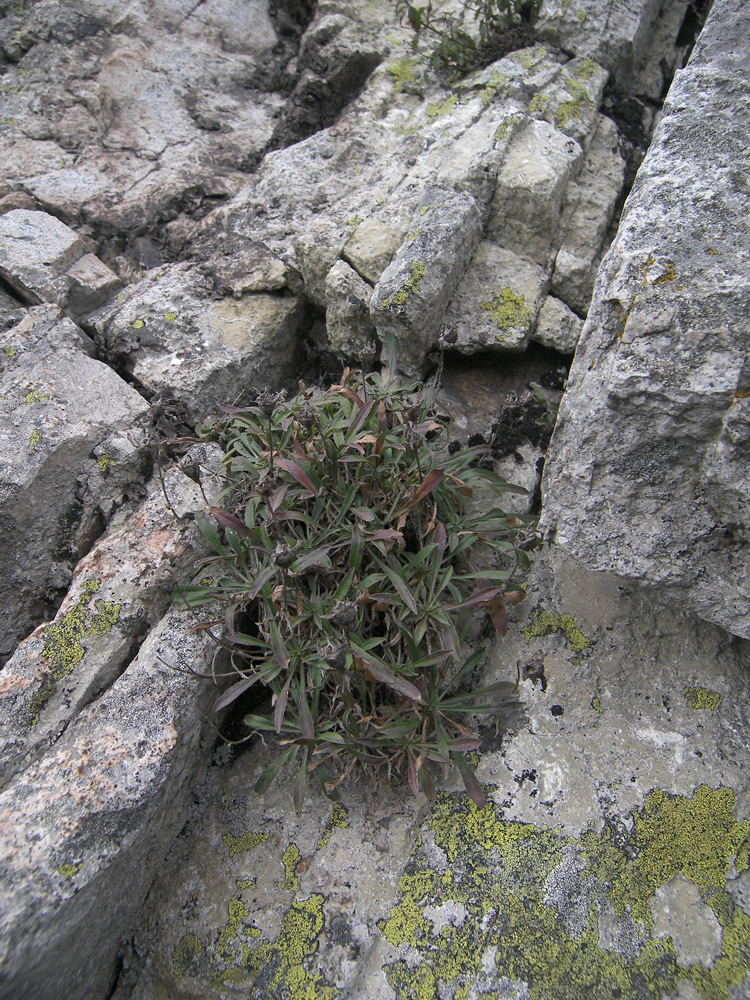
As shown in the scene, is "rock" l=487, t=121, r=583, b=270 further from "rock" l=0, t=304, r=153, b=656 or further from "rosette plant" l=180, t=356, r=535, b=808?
"rock" l=0, t=304, r=153, b=656

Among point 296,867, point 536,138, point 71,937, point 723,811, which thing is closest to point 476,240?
point 536,138

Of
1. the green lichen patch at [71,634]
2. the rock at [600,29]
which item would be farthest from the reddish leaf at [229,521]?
the rock at [600,29]

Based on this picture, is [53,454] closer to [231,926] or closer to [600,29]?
[231,926]

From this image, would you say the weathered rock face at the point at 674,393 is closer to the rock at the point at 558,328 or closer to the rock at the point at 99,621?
the rock at the point at 558,328

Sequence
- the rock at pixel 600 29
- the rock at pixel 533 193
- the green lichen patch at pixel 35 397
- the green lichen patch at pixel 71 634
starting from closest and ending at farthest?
the green lichen patch at pixel 71 634 < the green lichen patch at pixel 35 397 < the rock at pixel 533 193 < the rock at pixel 600 29

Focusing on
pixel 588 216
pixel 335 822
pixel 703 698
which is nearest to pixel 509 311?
pixel 588 216

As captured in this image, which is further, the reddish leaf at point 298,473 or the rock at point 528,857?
the reddish leaf at point 298,473
